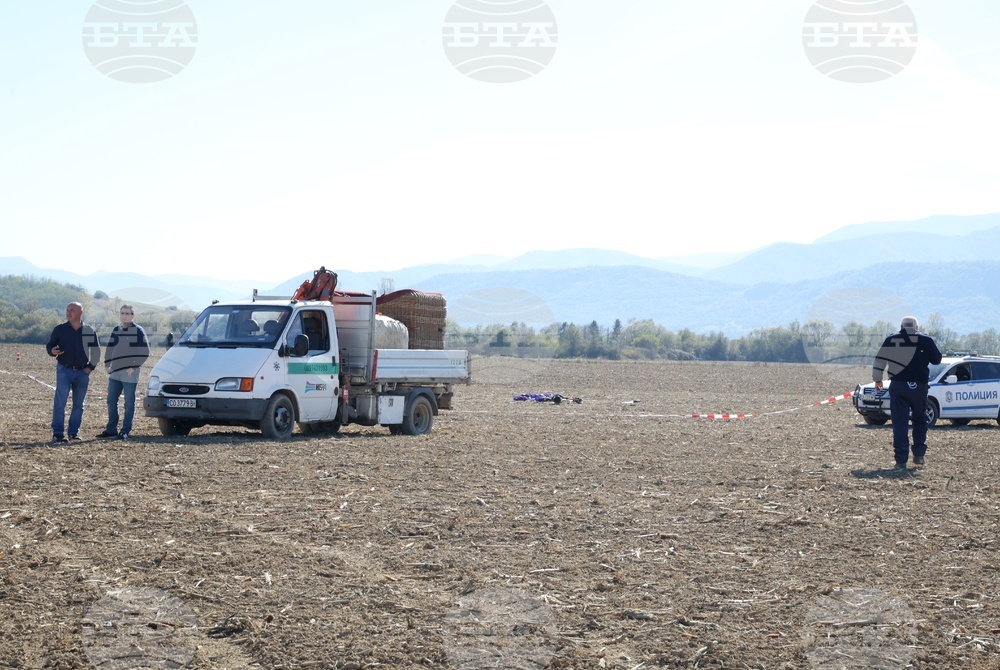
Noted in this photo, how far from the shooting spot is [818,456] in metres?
17.4

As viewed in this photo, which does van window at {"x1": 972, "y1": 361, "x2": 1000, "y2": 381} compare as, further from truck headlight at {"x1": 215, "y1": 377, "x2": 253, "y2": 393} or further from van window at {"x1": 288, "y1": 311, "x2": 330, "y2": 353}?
truck headlight at {"x1": 215, "y1": 377, "x2": 253, "y2": 393}

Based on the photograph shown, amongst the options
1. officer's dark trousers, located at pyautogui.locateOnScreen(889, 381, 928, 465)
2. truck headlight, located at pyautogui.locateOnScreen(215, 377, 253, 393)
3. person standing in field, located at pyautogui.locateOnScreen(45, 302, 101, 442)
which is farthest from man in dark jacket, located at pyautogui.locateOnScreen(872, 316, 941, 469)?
person standing in field, located at pyautogui.locateOnScreen(45, 302, 101, 442)

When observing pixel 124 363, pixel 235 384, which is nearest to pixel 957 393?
pixel 235 384

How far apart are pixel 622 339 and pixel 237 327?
89529 mm

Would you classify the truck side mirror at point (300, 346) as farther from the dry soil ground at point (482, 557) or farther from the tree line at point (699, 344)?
the tree line at point (699, 344)

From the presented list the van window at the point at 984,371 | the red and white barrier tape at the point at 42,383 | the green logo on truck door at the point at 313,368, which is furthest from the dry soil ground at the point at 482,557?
the red and white barrier tape at the point at 42,383

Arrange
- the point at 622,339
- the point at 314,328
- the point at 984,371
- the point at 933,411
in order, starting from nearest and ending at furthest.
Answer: the point at 314,328
the point at 933,411
the point at 984,371
the point at 622,339

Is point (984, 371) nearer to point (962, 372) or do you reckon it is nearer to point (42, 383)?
point (962, 372)

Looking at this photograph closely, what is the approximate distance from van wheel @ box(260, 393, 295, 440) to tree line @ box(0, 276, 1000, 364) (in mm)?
52863

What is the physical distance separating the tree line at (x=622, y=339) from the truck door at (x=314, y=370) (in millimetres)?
52070

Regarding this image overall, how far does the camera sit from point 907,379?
1583cm

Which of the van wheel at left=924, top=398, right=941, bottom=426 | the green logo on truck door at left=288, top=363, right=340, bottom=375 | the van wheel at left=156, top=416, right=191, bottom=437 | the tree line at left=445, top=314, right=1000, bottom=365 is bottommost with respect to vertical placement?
the van wheel at left=156, top=416, right=191, bottom=437

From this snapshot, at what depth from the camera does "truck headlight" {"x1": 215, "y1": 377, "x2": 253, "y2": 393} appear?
54.3 ft

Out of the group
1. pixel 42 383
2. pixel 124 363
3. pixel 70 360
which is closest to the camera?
pixel 70 360
